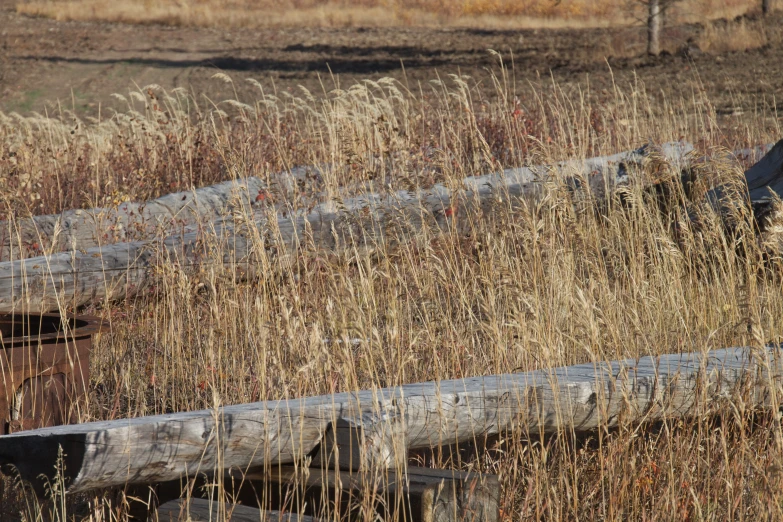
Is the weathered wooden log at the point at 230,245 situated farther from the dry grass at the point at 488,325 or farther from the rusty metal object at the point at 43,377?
the rusty metal object at the point at 43,377

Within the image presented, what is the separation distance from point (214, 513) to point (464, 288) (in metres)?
2.23

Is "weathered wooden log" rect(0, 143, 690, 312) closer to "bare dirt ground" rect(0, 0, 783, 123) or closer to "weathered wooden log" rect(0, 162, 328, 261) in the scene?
"weathered wooden log" rect(0, 162, 328, 261)

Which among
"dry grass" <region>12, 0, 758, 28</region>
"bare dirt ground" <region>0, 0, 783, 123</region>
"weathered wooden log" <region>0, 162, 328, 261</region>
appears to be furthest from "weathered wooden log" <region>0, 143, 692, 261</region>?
"dry grass" <region>12, 0, 758, 28</region>

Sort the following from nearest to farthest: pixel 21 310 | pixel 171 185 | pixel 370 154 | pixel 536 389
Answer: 1. pixel 536 389
2. pixel 21 310
3. pixel 370 154
4. pixel 171 185

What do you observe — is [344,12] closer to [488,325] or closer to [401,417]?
[488,325]

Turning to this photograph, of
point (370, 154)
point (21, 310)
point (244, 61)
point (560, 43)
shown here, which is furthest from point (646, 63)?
point (21, 310)

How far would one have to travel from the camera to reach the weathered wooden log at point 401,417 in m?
2.05

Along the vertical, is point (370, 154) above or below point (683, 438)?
above

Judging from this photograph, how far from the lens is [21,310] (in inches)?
146

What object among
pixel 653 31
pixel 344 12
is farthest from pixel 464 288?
pixel 344 12

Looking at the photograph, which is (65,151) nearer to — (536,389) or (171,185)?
(171,185)

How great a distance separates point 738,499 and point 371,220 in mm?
2846

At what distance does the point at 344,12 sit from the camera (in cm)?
3681

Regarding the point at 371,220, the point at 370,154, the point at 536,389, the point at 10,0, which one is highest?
the point at 10,0
